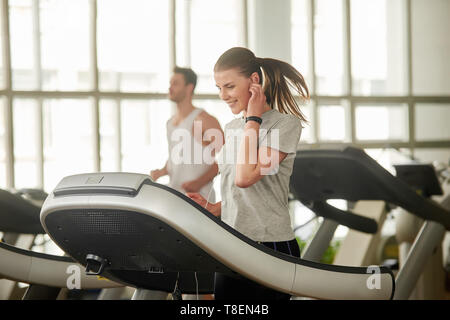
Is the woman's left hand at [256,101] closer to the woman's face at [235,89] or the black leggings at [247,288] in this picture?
the woman's face at [235,89]

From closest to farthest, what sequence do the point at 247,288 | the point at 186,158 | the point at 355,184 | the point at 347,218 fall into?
the point at 247,288, the point at 355,184, the point at 347,218, the point at 186,158

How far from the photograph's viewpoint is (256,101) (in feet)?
3.97

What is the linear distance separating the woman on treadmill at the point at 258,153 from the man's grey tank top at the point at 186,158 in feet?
2.88

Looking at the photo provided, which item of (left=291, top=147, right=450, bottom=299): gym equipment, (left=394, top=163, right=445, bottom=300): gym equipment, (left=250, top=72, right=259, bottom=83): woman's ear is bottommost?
(left=394, top=163, right=445, bottom=300): gym equipment

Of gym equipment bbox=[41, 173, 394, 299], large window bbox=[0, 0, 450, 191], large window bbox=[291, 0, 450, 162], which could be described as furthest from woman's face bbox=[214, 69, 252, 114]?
large window bbox=[291, 0, 450, 162]

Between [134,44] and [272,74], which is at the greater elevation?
[134,44]

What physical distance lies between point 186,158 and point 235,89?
1149mm

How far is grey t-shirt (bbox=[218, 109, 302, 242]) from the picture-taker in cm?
124

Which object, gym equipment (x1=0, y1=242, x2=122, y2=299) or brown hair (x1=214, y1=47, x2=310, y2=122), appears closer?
brown hair (x1=214, y1=47, x2=310, y2=122)

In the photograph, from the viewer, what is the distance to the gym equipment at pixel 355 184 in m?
1.69

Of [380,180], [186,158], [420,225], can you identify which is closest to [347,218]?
[380,180]

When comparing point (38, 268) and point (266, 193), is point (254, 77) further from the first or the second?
point (38, 268)

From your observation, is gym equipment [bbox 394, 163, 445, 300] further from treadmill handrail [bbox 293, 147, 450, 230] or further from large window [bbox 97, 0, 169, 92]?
large window [bbox 97, 0, 169, 92]

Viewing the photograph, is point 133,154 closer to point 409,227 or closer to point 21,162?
point 21,162
